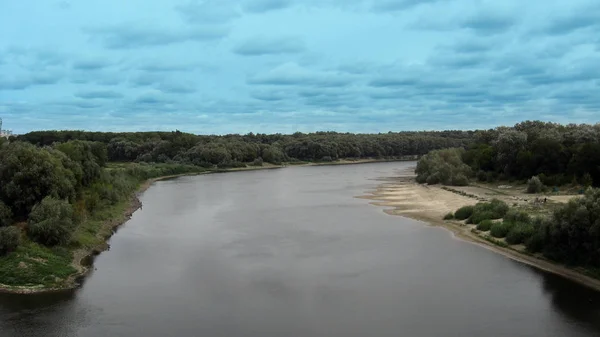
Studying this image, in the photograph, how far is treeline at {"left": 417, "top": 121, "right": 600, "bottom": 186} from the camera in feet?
148

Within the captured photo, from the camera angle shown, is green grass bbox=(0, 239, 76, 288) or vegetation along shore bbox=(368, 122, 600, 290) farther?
vegetation along shore bbox=(368, 122, 600, 290)

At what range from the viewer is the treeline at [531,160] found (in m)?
45.2

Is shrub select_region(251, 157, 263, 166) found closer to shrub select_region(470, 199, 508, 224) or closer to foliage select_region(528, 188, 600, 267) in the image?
shrub select_region(470, 199, 508, 224)

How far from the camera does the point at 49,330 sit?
16844 millimetres

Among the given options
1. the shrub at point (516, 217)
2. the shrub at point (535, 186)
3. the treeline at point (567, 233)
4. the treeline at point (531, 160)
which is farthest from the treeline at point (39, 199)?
the treeline at point (531, 160)

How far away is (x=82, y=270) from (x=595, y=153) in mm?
39954

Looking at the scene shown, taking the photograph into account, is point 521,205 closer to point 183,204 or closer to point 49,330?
point 183,204

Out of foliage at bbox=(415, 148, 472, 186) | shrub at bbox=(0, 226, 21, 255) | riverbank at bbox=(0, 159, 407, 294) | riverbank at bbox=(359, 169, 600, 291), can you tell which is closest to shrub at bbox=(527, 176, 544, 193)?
riverbank at bbox=(359, 169, 600, 291)

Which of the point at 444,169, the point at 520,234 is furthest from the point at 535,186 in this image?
the point at 520,234

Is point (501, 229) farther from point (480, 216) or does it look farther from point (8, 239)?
point (8, 239)

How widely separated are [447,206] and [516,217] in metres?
11.4

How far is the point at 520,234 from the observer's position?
26.8 m

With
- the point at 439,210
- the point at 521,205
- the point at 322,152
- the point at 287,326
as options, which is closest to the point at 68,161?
the point at 287,326

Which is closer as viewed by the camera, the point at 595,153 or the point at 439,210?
the point at 439,210
